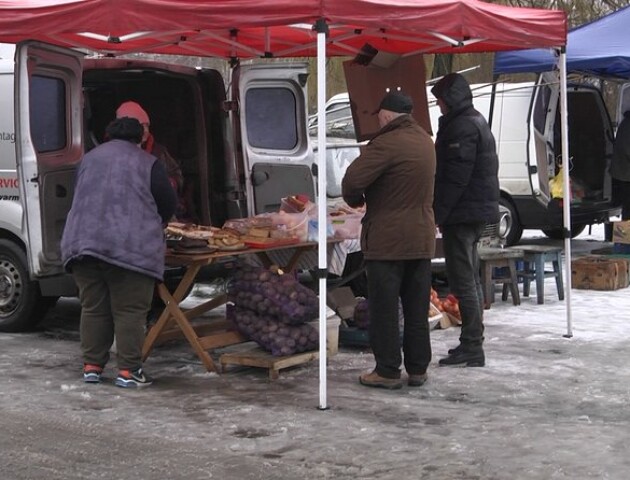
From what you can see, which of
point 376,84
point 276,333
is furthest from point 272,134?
point 276,333

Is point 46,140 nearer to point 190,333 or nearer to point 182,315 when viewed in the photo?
point 182,315

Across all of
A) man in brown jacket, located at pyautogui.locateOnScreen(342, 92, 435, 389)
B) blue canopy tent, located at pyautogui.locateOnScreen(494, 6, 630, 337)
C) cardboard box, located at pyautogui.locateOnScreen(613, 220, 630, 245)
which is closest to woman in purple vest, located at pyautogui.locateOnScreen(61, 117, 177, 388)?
man in brown jacket, located at pyautogui.locateOnScreen(342, 92, 435, 389)

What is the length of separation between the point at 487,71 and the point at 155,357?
53.2 ft

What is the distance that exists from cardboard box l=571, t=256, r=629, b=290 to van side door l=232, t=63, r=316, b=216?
3297mm

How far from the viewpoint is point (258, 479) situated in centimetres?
510

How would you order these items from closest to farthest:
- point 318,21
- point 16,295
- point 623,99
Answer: point 318,21, point 16,295, point 623,99

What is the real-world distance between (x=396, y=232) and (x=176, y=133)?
3548 millimetres

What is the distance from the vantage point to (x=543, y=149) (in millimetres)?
12461

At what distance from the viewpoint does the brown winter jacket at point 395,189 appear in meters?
6.52

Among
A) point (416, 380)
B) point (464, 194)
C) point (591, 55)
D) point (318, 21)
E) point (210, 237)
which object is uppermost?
point (591, 55)

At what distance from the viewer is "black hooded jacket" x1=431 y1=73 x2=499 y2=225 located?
725cm

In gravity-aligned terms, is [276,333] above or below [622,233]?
below

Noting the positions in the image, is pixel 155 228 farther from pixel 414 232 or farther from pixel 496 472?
pixel 496 472

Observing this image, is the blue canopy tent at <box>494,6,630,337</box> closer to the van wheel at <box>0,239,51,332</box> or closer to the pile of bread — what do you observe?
the pile of bread
